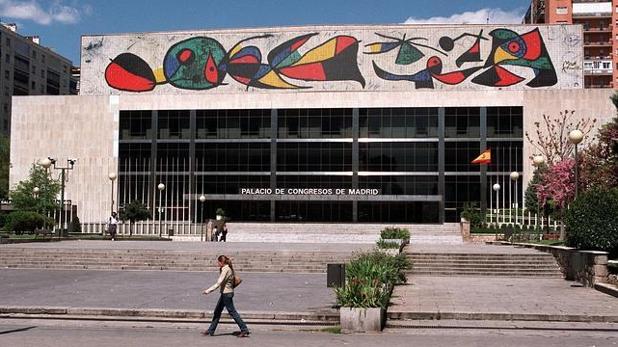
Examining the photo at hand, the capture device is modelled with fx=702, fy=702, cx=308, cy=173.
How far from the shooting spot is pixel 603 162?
131 ft

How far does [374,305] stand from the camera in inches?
513

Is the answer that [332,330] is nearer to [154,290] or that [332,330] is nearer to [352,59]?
[154,290]

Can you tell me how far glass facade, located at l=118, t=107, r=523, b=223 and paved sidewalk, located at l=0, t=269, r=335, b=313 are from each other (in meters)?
48.2

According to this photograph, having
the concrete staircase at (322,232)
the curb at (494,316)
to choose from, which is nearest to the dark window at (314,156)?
the concrete staircase at (322,232)

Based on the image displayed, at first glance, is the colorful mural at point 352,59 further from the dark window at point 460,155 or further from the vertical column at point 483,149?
the dark window at point 460,155

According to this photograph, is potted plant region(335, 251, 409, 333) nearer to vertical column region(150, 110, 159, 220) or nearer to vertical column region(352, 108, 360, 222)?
vertical column region(352, 108, 360, 222)

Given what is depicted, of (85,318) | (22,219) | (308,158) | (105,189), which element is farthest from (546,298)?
(105,189)

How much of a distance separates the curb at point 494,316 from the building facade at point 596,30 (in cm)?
8492

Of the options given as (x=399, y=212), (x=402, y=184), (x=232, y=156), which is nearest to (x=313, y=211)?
(x=399, y=212)

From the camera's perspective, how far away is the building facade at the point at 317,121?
7294 centimetres

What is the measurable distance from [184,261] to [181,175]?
48.9 meters

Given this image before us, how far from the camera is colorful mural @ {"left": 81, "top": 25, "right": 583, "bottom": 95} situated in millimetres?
74375

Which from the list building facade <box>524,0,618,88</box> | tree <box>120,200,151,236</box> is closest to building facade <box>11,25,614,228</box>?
tree <box>120,200,151,236</box>

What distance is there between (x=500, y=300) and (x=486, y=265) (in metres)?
9.44
